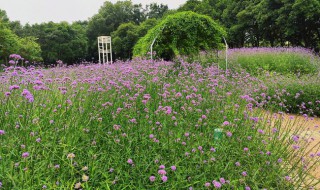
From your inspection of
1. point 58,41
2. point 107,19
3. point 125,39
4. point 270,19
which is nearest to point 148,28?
point 125,39

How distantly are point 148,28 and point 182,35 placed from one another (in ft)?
73.8

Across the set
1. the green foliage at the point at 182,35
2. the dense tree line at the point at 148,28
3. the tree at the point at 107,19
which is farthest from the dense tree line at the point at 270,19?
the tree at the point at 107,19

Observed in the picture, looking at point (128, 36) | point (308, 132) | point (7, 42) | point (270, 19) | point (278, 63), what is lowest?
point (308, 132)

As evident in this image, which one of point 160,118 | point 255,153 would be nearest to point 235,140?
point 255,153

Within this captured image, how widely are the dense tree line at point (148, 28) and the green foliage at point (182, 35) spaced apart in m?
11.3

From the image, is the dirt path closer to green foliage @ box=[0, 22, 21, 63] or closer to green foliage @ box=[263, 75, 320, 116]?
green foliage @ box=[263, 75, 320, 116]

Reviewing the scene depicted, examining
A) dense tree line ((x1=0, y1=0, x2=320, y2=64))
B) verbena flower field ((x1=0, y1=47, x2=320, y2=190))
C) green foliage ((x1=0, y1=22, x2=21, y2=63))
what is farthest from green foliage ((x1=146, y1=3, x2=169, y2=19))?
verbena flower field ((x1=0, y1=47, x2=320, y2=190))

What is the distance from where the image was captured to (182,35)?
9.23 meters

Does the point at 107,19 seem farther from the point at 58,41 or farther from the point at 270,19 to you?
the point at 270,19

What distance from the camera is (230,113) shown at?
3682 mm

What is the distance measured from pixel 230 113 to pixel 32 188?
8.55ft

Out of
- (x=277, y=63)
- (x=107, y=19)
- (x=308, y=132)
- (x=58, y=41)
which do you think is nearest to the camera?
(x=308, y=132)

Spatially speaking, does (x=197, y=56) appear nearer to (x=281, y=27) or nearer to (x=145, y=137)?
(x=145, y=137)

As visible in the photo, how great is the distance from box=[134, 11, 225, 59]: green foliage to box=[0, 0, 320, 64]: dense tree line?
11303 mm
